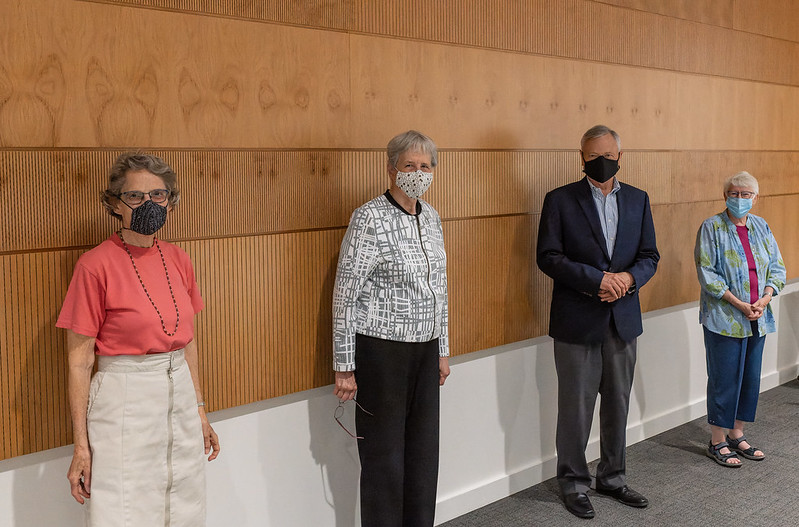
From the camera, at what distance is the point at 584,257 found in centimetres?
375

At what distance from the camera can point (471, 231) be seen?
3793 millimetres

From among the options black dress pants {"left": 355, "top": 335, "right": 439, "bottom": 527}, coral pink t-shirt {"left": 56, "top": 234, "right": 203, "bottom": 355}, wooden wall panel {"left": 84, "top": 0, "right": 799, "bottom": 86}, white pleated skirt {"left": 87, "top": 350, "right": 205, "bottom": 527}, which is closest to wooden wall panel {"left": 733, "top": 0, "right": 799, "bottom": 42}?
wooden wall panel {"left": 84, "top": 0, "right": 799, "bottom": 86}

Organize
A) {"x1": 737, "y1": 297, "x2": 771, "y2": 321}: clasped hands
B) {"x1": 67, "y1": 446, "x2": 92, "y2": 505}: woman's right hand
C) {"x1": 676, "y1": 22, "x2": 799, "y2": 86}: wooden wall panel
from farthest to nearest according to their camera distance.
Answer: {"x1": 676, "y1": 22, "x2": 799, "y2": 86}: wooden wall panel → {"x1": 737, "y1": 297, "x2": 771, "y2": 321}: clasped hands → {"x1": 67, "y1": 446, "x2": 92, "y2": 505}: woman's right hand

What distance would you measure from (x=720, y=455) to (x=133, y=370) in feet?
11.2

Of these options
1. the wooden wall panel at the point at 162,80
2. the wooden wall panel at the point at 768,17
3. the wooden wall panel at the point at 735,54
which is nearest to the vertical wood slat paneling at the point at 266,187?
the wooden wall panel at the point at 162,80

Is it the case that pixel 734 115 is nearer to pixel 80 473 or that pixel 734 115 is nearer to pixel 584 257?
pixel 584 257

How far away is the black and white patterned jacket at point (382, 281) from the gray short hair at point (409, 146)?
0.56 feet

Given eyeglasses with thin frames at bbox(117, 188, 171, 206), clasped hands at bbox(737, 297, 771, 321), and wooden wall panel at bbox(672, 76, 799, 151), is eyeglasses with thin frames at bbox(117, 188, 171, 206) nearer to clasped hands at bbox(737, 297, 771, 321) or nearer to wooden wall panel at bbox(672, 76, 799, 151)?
clasped hands at bbox(737, 297, 771, 321)

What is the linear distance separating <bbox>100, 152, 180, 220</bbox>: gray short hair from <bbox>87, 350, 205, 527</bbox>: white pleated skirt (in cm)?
48

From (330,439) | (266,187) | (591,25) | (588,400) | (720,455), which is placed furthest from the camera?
(720,455)

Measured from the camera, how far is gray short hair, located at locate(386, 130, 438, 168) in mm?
3021

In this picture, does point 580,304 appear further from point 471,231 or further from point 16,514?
point 16,514

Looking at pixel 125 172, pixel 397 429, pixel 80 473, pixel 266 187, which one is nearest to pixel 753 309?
pixel 397 429

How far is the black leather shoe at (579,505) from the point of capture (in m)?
3.72
